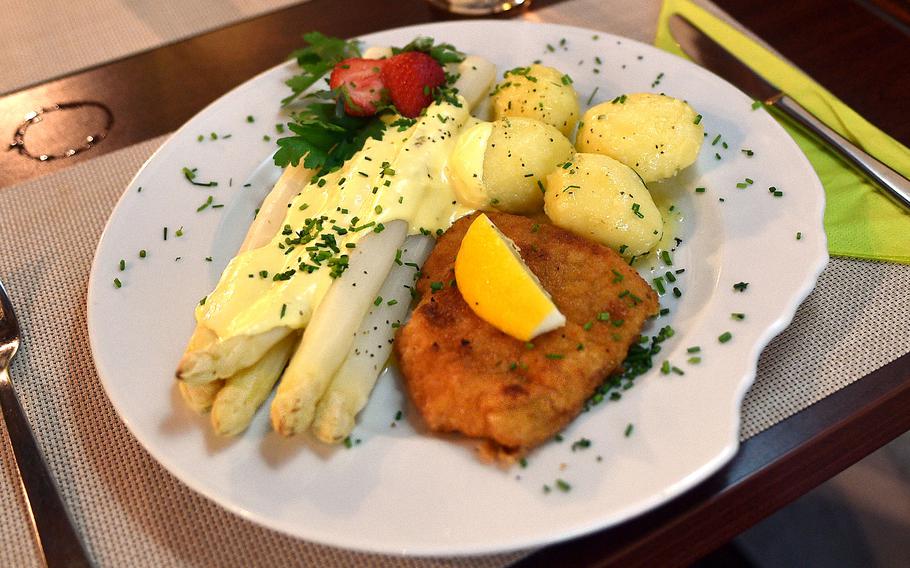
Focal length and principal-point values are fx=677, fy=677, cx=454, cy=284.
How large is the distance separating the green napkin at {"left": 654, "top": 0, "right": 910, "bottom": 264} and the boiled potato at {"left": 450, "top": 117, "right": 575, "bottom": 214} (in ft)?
3.65

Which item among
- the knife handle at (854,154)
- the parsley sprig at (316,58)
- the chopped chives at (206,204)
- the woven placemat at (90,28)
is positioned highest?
the knife handle at (854,154)

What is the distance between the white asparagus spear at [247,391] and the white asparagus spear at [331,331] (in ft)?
0.23

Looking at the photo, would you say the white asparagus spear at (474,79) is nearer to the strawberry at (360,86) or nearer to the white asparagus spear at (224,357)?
the strawberry at (360,86)

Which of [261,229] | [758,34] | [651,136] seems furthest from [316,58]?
[758,34]

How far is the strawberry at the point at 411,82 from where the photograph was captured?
3.00 meters

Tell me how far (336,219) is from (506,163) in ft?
2.32

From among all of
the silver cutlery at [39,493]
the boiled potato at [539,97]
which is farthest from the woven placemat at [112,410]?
the boiled potato at [539,97]

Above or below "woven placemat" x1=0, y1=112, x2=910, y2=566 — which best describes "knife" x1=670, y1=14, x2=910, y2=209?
above

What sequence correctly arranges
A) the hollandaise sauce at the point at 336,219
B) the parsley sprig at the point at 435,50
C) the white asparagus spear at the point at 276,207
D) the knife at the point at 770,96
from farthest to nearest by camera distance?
1. the parsley sprig at the point at 435,50
2. the knife at the point at 770,96
3. the white asparagus spear at the point at 276,207
4. the hollandaise sauce at the point at 336,219

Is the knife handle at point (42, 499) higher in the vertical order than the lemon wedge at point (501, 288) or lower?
lower

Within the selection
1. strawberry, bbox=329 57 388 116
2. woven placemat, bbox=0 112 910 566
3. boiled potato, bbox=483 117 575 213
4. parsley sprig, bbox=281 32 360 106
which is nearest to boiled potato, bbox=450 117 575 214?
boiled potato, bbox=483 117 575 213

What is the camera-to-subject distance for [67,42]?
4.03 metres

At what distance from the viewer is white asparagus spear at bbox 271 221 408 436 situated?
6.63 ft

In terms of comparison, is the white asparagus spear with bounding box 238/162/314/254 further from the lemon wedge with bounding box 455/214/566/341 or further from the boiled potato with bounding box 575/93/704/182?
the boiled potato with bounding box 575/93/704/182
